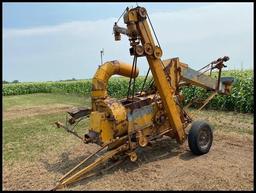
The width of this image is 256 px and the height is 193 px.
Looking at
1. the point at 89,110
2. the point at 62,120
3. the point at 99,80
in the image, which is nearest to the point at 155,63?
the point at 99,80

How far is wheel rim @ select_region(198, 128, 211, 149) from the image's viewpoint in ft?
22.5

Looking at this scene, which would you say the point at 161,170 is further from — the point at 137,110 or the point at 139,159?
the point at 137,110

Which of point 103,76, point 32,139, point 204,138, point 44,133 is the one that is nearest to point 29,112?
point 44,133

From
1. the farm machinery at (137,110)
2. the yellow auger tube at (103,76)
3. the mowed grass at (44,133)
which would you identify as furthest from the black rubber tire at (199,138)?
the mowed grass at (44,133)

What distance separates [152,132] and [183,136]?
69 cm

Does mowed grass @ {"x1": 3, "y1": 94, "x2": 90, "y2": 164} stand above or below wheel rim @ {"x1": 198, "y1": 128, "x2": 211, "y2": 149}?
below

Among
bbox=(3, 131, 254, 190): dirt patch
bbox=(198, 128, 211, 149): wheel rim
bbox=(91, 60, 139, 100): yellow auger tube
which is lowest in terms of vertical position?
Result: bbox=(3, 131, 254, 190): dirt patch

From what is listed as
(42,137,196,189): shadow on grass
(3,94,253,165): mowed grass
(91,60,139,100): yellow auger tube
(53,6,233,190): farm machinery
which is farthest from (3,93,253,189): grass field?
(91,60,139,100): yellow auger tube

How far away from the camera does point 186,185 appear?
5441 mm

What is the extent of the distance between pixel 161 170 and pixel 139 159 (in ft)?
2.53

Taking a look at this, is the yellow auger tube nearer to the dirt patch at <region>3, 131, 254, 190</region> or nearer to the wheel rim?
the dirt patch at <region>3, 131, 254, 190</region>

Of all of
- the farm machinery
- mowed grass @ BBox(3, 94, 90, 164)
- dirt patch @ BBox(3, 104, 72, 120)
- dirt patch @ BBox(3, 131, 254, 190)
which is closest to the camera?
dirt patch @ BBox(3, 131, 254, 190)

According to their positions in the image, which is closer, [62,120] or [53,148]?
[53,148]

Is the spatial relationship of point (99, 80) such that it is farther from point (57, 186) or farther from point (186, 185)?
point (186, 185)
